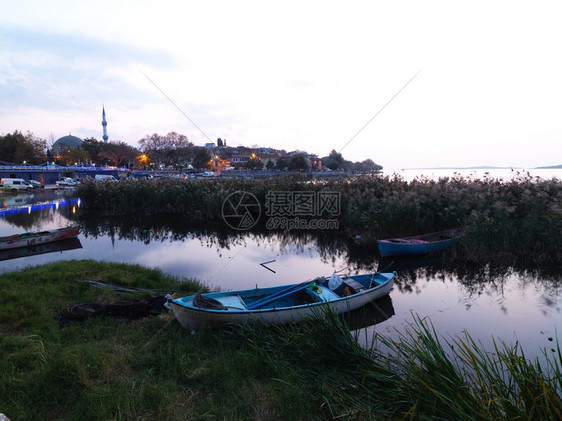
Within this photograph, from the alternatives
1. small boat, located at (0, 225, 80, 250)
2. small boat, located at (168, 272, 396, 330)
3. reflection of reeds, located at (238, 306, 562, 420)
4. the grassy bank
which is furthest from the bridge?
reflection of reeds, located at (238, 306, 562, 420)

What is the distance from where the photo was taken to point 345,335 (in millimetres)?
5398

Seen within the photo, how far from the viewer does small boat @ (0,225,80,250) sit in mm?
14344

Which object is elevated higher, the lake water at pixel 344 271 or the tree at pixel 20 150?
the tree at pixel 20 150

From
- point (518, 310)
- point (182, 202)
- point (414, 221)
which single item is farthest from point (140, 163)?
point (518, 310)

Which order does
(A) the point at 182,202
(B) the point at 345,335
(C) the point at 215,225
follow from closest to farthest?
1. (B) the point at 345,335
2. (C) the point at 215,225
3. (A) the point at 182,202

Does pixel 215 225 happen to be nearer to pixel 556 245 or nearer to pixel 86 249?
pixel 86 249

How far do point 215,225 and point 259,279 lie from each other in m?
11.2
